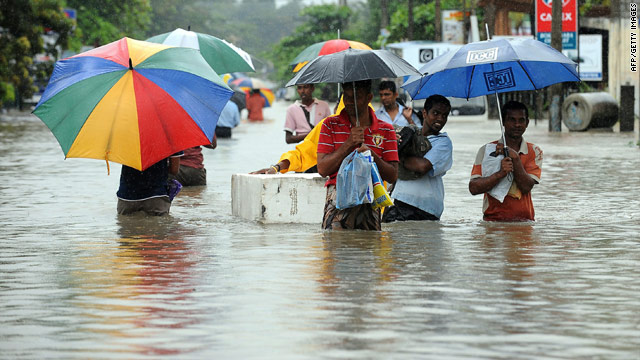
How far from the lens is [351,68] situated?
8594 mm

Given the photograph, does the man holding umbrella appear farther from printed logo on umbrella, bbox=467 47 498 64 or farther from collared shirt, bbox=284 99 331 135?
collared shirt, bbox=284 99 331 135

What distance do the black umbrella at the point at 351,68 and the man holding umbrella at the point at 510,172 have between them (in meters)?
1.18

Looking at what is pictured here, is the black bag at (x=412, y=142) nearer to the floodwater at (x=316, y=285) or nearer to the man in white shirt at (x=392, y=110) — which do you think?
the floodwater at (x=316, y=285)

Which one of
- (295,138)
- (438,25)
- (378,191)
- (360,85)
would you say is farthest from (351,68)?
(438,25)

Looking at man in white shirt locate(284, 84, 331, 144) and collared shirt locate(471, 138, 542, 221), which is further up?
man in white shirt locate(284, 84, 331, 144)

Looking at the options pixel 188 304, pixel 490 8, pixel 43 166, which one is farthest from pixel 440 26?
pixel 188 304

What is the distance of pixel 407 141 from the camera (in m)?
9.62

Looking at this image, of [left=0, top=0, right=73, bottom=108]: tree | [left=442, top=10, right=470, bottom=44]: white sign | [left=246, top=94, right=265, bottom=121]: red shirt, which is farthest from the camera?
[left=442, top=10, right=470, bottom=44]: white sign

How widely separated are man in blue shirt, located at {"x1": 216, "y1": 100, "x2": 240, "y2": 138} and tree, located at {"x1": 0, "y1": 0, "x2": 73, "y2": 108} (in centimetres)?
1464

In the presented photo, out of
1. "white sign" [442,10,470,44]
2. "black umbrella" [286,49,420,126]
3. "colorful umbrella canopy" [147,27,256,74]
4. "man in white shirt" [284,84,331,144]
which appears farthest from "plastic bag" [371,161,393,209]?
"white sign" [442,10,470,44]

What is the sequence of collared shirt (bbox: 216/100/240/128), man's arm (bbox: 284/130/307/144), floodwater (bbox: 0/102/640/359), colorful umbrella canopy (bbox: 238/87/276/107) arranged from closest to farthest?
1. floodwater (bbox: 0/102/640/359)
2. man's arm (bbox: 284/130/307/144)
3. collared shirt (bbox: 216/100/240/128)
4. colorful umbrella canopy (bbox: 238/87/276/107)

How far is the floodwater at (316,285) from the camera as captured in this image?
231 inches

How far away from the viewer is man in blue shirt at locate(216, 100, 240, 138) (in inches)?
1080

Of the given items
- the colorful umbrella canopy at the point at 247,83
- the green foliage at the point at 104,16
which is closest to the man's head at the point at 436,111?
the colorful umbrella canopy at the point at 247,83
